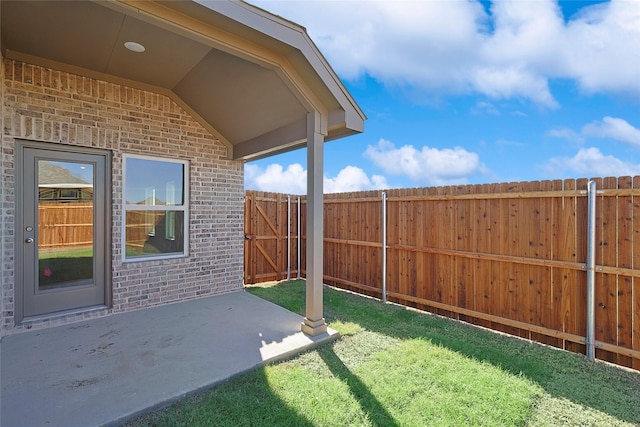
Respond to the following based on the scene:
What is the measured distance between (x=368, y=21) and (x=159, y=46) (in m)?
3.86

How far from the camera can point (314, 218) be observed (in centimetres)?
394

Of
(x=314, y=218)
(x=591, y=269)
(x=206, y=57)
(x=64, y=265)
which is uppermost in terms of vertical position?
(x=206, y=57)

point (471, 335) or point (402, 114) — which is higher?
point (402, 114)

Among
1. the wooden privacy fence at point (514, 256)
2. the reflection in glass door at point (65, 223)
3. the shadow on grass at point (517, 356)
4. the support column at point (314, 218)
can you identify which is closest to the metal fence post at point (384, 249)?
the wooden privacy fence at point (514, 256)

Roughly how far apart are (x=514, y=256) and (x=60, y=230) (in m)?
6.28

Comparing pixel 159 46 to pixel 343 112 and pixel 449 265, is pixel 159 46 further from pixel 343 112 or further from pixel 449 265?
pixel 449 265

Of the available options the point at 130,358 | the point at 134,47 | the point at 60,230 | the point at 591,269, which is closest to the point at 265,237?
the point at 60,230

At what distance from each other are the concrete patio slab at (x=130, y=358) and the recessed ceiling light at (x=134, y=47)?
141 inches

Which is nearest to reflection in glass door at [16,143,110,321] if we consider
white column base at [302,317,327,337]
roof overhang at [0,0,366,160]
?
roof overhang at [0,0,366,160]

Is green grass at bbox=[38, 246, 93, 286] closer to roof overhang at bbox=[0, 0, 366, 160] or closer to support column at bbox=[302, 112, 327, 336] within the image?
roof overhang at bbox=[0, 0, 366, 160]

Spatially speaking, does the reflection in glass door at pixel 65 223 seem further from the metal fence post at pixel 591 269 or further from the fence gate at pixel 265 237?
the metal fence post at pixel 591 269

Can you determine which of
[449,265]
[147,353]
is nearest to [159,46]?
[147,353]

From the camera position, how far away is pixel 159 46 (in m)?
3.72

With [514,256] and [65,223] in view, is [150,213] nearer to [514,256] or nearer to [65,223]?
[65,223]
